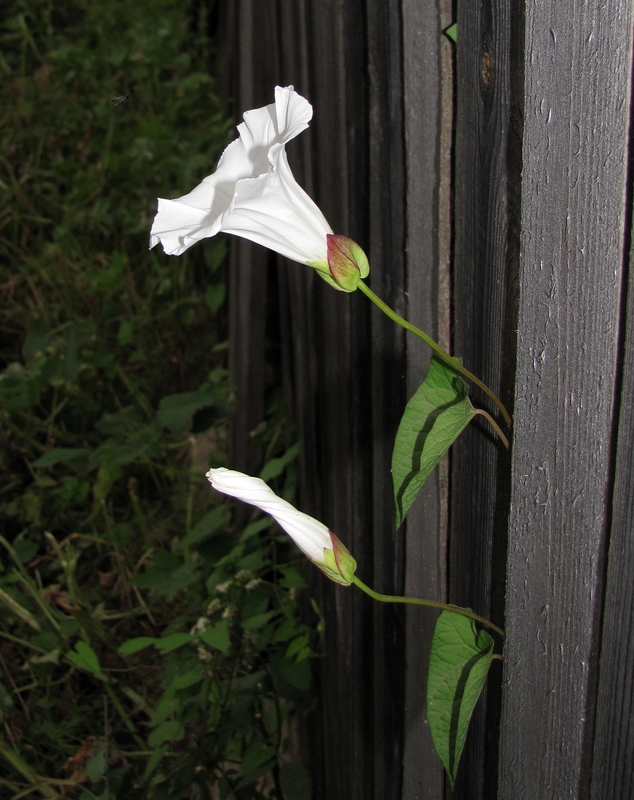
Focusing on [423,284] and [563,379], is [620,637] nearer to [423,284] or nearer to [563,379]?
[563,379]

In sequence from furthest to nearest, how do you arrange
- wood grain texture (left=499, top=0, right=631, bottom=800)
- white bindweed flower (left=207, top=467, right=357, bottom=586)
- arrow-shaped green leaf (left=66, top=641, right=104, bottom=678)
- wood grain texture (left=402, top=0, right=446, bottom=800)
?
arrow-shaped green leaf (left=66, top=641, right=104, bottom=678) → wood grain texture (left=402, top=0, right=446, bottom=800) → white bindweed flower (left=207, top=467, right=357, bottom=586) → wood grain texture (left=499, top=0, right=631, bottom=800)

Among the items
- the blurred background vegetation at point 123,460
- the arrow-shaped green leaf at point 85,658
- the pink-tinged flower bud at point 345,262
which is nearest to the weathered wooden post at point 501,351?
the pink-tinged flower bud at point 345,262

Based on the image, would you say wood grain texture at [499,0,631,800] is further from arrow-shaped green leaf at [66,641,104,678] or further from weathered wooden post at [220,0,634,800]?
arrow-shaped green leaf at [66,641,104,678]

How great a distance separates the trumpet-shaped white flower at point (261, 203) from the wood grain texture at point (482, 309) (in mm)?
148

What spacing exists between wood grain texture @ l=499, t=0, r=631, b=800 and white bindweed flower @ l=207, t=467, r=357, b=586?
15cm

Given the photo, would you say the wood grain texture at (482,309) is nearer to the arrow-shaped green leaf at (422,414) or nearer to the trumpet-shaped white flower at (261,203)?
the arrow-shaped green leaf at (422,414)

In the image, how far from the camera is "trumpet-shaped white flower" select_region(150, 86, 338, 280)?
55 centimetres

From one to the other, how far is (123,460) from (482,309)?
122 cm

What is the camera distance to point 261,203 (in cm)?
56

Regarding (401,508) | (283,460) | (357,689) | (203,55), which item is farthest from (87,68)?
(401,508)

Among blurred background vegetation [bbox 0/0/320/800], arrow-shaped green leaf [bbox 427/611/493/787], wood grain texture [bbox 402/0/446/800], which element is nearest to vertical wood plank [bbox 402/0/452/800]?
wood grain texture [bbox 402/0/446/800]

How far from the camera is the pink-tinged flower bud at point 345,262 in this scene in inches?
23.4

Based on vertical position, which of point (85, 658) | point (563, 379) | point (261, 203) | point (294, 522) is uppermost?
point (261, 203)

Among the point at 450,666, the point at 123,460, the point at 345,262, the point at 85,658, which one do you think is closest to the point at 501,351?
the point at 345,262
